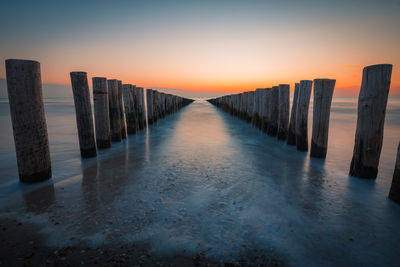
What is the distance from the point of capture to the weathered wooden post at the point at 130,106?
6.98 metres

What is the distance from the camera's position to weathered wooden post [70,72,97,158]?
13.2ft

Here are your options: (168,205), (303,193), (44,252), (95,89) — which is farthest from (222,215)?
(95,89)

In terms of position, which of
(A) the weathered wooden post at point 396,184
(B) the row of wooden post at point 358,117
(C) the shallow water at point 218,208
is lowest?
(C) the shallow water at point 218,208

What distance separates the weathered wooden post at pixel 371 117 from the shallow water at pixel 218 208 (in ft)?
1.01

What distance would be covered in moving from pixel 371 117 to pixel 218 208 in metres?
2.80

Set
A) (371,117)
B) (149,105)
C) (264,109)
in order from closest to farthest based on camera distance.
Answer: (371,117), (264,109), (149,105)

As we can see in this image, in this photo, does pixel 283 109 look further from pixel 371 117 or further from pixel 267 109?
pixel 371 117

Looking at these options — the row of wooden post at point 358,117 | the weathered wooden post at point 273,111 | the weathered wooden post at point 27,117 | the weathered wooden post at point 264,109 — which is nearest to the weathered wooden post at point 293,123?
the row of wooden post at point 358,117

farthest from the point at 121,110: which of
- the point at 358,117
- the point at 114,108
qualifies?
the point at 358,117

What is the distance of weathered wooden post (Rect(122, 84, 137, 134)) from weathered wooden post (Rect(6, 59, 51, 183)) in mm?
4008

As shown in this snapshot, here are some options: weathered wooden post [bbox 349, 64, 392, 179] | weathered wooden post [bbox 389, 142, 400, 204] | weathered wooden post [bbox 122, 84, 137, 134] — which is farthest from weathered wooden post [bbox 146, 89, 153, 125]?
weathered wooden post [bbox 389, 142, 400, 204]

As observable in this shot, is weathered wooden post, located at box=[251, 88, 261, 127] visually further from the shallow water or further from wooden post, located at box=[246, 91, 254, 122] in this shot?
the shallow water

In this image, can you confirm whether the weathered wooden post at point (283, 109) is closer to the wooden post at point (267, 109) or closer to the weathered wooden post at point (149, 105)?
the wooden post at point (267, 109)

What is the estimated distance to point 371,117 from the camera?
314cm
